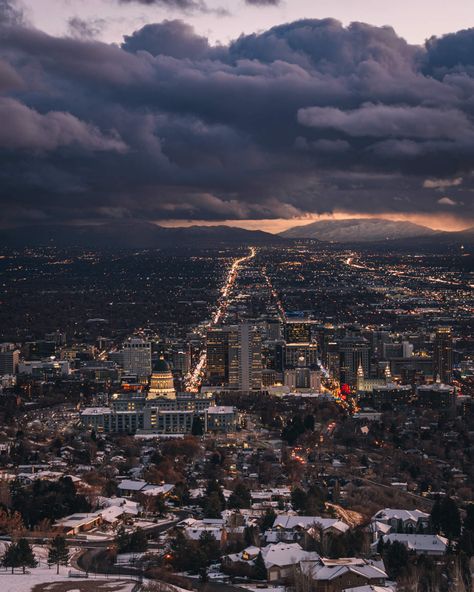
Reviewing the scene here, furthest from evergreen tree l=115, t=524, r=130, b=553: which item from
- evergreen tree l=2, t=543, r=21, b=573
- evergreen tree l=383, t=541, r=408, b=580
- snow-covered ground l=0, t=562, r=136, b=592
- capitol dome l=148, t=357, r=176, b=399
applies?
capitol dome l=148, t=357, r=176, b=399

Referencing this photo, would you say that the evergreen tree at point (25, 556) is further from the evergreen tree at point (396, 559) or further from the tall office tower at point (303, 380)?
the tall office tower at point (303, 380)

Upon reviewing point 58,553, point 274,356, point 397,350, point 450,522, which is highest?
point 397,350

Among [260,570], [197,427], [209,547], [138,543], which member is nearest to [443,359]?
[197,427]

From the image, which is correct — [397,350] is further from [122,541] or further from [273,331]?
[122,541]

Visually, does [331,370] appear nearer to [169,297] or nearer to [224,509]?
[224,509]

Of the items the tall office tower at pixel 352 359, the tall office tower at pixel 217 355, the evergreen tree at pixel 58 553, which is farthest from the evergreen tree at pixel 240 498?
the tall office tower at pixel 217 355
